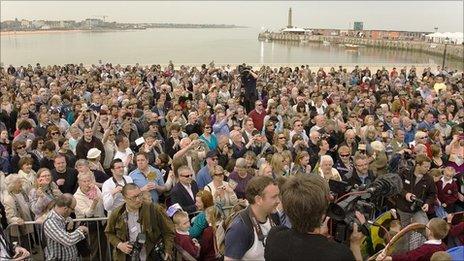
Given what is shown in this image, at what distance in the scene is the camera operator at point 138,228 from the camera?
3.77m

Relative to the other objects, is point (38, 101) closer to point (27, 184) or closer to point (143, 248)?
point (27, 184)

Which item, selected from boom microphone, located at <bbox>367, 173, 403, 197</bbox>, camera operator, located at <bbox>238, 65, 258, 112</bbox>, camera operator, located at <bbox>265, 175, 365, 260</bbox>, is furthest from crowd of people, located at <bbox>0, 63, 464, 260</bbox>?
camera operator, located at <bbox>238, 65, 258, 112</bbox>

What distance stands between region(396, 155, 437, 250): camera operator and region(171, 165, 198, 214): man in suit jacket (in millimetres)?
2580

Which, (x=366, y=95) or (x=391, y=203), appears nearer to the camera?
(x=391, y=203)

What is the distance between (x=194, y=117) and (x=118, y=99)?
11.4ft

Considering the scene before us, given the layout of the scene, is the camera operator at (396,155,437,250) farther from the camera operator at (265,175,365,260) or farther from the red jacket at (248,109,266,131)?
the red jacket at (248,109,266,131)

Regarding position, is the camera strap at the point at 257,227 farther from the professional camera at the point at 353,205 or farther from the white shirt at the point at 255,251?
the professional camera at the point at 353,205

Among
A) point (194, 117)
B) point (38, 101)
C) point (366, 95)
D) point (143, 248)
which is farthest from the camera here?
point (366, 95)

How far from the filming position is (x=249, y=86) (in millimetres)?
12117

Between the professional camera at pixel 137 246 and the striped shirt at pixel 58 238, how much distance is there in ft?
1.76

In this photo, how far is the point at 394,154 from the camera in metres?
6.50

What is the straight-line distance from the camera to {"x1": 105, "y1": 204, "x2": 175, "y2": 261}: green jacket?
3.78 meters

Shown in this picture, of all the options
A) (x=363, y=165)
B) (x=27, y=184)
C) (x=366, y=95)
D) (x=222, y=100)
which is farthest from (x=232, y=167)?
(x=366, y=95)

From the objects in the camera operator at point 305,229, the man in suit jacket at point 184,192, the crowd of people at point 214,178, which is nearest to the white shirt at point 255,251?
the crowd of people at point 214,178
